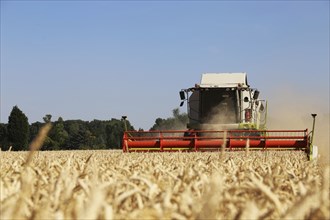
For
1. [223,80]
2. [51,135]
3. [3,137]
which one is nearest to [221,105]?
[223,80]

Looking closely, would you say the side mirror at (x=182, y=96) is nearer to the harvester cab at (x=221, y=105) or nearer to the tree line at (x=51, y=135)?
the harvester cab at (x=221, y=105)

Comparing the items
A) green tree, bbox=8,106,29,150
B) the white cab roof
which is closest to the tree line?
green tree, bbox=8,106,29,150

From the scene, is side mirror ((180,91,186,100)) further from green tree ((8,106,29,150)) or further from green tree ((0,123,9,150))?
green tree ((0,123,9,150))

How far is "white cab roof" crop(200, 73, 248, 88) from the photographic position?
20156 millimetres

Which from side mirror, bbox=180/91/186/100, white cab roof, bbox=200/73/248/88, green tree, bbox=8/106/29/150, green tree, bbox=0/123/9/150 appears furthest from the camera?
green tree, bbox=0/123/9/150

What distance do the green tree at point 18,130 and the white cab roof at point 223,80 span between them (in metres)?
52.6

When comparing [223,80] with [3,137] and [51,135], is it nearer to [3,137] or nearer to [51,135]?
[3,137]

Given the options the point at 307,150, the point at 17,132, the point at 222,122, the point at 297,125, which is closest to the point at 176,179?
the point at 307,150

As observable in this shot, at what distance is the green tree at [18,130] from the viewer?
71.4m

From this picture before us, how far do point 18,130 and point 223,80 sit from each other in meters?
54.7

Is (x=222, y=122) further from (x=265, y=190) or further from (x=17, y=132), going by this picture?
(x=17, y=132)

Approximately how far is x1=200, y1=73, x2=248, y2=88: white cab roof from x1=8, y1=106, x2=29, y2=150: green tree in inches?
2072

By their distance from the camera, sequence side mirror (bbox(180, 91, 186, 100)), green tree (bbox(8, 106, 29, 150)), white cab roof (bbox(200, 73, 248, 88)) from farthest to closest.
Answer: green tree (bbox(8, 106, 29, 150)) < white cab roof (bbox(200, 73, 248, 88)) < side mirror (bbox(180, 91, 186, 100))

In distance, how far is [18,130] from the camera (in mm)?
71750
